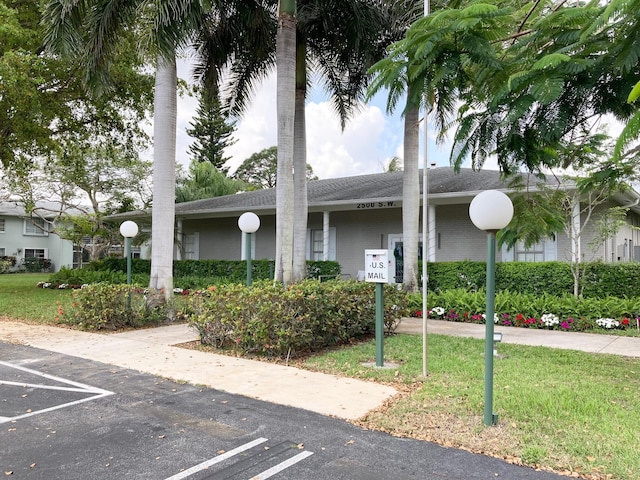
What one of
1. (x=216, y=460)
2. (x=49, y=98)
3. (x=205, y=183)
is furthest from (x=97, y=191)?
(x=216, y=460)

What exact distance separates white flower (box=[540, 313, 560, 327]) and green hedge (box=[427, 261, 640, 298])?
1416 millimetres

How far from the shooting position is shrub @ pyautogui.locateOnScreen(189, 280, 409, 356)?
7180mm

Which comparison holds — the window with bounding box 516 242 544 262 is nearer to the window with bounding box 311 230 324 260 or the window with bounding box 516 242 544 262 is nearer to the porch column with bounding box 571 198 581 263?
the porch column with bounding box 571 198 581 263

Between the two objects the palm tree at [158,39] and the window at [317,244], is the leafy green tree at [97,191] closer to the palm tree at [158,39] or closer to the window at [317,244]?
the window at [317,244]

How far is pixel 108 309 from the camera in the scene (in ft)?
31.9

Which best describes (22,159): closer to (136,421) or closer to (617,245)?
(136,421)

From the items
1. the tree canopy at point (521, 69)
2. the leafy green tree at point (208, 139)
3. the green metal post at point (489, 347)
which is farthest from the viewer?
Result: the leafy green tree at point (208, 139)

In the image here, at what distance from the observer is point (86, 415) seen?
475 centimetres

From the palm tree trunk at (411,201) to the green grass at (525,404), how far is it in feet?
15.3

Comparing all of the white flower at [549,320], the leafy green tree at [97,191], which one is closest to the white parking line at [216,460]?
the white flower at [549,320]

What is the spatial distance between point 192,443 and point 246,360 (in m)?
Result: 3.09

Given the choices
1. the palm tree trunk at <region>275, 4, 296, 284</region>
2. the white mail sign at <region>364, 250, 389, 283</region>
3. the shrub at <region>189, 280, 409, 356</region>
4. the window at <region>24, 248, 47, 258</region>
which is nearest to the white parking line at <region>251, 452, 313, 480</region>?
the white mail sign at <region>364, 250, 389, 283</region>

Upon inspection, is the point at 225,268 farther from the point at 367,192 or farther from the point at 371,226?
the point at 367,192

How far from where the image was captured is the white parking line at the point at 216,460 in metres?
3.48
